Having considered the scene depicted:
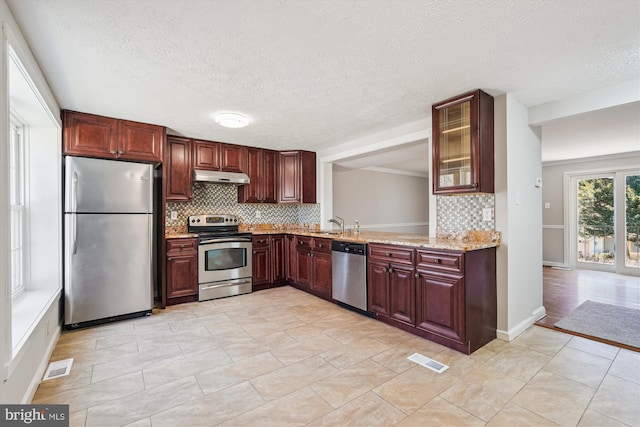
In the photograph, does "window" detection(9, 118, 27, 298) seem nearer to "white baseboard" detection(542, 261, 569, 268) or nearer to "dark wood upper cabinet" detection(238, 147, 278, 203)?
"dark wood upper cabinet" detection(238, 147, 278, 203)

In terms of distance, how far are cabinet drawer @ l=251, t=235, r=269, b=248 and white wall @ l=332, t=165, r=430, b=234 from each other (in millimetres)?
2331

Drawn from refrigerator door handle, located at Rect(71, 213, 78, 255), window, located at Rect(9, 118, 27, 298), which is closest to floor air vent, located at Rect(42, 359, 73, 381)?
window, located at Rect(9, 118, 27, 298)

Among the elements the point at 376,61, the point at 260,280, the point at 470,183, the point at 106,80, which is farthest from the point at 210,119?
the point at 470,183

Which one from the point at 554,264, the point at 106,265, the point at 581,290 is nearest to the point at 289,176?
the point at 106,265

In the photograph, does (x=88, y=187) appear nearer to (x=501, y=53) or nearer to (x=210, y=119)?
(x=210, y=119)

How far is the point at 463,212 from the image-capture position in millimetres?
3170

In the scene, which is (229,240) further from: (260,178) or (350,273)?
(350,273)

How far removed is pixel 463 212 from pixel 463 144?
715 millimetres

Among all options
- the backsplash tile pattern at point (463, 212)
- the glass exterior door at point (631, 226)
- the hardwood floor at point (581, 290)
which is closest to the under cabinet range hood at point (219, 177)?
the backsplash tile pattern at point (463, 212)

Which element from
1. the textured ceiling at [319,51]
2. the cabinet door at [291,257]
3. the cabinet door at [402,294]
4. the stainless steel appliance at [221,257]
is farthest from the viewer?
the cabinet door at [291,257]

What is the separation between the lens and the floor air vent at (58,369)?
222cm

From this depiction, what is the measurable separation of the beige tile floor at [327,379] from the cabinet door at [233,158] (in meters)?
2.38

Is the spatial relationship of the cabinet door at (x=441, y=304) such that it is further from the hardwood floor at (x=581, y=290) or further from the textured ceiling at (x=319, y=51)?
the textured ceiling at (x=319, y=51)

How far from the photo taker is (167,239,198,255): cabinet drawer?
391cm
